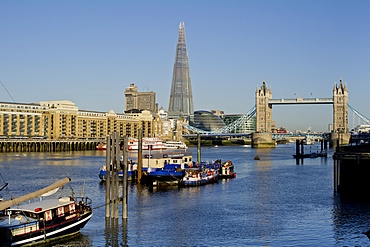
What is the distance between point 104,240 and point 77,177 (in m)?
32.9

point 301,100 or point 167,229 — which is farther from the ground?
point 301,100

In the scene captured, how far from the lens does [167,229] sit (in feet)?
105

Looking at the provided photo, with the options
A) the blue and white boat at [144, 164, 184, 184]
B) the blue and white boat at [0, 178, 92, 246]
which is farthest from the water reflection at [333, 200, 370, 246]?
the blue and white boat at [144, 164, 184, 184]

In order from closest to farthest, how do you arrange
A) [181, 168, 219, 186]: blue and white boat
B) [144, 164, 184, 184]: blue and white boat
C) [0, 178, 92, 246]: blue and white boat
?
[0, 178, 92, 246]: blue and white boat, [144, 164, 184, 184]: blue and white boat, [181, 168, 219, 186]: blue and white boat

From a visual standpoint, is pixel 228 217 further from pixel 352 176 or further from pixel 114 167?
pixel 352 176

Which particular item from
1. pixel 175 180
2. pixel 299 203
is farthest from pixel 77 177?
pixel 299 203

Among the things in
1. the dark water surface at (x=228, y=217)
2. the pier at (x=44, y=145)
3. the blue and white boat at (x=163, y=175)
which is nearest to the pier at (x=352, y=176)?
the dark water surface at (x=228, y=217)

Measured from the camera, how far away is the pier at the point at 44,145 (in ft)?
428

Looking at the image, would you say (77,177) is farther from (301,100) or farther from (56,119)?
(301,100)

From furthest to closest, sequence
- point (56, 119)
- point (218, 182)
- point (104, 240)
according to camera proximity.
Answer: point (56, 119) → point (218, 182) → point (104, 240)

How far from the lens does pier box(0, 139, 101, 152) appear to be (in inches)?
5138

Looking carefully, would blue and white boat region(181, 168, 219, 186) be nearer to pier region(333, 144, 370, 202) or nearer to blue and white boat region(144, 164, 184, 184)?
blue and white boat region(144, 164, 184, 184)

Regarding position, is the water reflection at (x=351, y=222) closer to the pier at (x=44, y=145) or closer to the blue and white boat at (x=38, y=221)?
the blue and white boat at (x=38, y=221)

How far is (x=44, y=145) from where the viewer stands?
140 m
